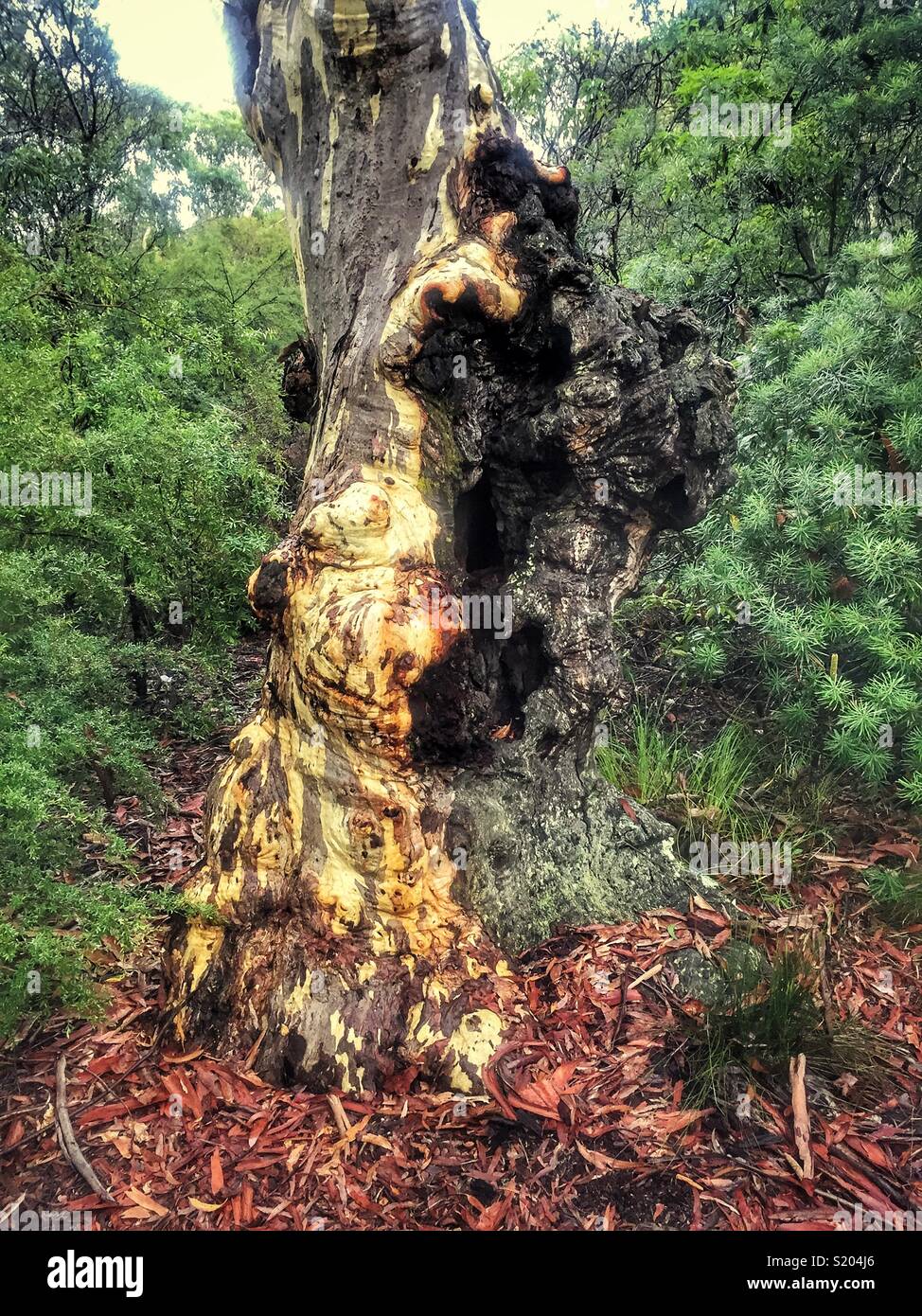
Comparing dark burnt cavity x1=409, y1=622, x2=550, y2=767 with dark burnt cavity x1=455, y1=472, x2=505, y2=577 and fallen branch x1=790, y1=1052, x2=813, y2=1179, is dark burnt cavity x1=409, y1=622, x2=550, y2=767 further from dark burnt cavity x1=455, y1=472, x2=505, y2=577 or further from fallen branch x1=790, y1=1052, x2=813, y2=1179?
fallen branch x1=790, y1=1052, x2=813, y2=1179

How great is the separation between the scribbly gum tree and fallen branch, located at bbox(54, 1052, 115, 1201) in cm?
39

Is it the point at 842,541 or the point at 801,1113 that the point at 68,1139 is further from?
the point at 842,541

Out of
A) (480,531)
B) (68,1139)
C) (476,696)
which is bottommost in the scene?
(68,1139)

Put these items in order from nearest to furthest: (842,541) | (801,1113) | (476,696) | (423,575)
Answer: (801,1113)
(423,575)
(476,696)
(842,541)

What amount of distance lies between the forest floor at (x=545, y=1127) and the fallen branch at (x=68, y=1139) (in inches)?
0.9

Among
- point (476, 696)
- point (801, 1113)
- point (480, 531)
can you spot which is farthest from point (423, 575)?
point (801, 1113)

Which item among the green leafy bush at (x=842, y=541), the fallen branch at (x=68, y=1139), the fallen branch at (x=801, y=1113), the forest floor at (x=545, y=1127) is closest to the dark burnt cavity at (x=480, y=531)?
the green leafy bush at (x=842, y=541)

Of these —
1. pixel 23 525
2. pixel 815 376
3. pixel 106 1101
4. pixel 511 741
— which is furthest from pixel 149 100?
pixel 106 1101

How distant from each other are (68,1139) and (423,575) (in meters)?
2.05

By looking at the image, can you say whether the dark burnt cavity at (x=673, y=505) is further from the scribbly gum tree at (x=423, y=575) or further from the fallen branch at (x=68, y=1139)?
the fallen branch at (x=68, y=1139)

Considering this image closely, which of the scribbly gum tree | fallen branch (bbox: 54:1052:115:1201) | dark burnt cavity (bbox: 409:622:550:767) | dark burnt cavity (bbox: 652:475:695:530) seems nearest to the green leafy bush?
dark burnt cavity (bbox: 652:475:695:530)

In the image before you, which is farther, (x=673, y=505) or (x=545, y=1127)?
(x=673, y=505)

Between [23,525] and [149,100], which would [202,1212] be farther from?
[149,100]

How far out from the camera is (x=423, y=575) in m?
2.87
